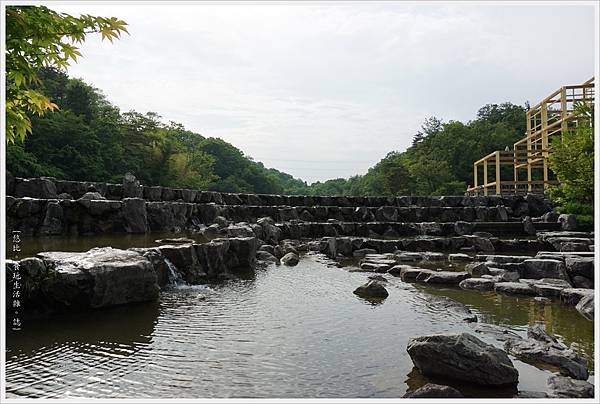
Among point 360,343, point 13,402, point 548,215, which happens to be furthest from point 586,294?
point 548,215

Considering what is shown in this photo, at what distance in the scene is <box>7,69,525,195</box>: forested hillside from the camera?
28781mm

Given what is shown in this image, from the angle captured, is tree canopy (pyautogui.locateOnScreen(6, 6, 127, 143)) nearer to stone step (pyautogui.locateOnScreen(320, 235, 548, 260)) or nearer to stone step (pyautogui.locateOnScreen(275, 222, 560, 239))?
stone step (pyautogui.locateOnScreen(320, 235, 548, 260))

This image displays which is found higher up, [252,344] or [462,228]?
[462,228]

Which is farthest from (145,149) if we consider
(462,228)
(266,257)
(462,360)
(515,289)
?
(462,360)

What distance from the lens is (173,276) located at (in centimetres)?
808

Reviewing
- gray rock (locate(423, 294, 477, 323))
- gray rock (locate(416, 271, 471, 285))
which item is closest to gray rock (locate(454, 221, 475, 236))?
gray rock (locate(416, 271, 471, 285))

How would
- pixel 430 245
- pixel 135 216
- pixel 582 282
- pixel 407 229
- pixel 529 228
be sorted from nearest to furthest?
pixel 582 282 < pixel 135 216 < pixel 430 245 < pixel 529 228 < pixel 407 229

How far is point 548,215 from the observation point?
1859cm

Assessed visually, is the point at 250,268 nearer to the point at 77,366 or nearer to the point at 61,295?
the point at 61,295

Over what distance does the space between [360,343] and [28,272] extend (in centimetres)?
420

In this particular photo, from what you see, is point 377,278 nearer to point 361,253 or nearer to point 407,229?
point 361,253

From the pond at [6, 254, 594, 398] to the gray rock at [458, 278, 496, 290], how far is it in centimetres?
50

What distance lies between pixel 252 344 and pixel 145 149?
36839mm

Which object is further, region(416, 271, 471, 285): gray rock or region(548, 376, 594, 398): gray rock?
region(416, 271, 471, 285): gray rock
